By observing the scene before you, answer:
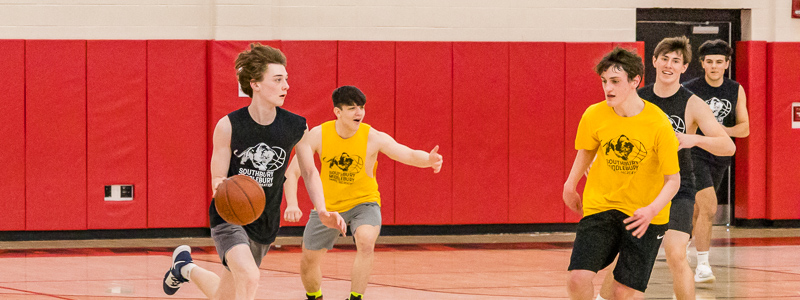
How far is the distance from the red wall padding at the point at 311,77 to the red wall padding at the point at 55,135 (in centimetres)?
214

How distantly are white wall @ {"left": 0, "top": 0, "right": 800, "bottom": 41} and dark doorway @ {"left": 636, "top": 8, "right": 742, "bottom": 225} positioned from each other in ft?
0.48

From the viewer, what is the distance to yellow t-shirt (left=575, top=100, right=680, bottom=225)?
4809mm

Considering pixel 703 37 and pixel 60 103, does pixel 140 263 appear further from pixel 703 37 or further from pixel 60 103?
pixel 703 37

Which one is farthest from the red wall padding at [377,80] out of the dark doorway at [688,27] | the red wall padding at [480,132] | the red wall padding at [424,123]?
the dark doorway at [688,27]

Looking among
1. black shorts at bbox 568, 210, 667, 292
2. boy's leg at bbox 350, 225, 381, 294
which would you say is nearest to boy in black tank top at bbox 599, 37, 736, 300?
black shorts at bbox 568, 210, 667, 292

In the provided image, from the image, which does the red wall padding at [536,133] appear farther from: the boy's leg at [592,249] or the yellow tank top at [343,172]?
the boy's leg at [592,249]

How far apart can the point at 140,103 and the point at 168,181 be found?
88 centimetres

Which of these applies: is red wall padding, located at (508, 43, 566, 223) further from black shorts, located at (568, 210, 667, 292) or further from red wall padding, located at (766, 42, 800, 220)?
black shorts, located at (568, 210, 667, 292)

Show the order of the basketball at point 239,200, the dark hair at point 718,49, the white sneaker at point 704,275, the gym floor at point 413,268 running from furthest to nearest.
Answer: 1. the dark hair at point 718,49
2. the white sneaker at point 704,275
3. the gym floor at point 413,268
4. the basketball at point 239,200

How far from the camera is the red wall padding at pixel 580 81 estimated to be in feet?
36.5

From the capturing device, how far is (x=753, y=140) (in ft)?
38.1

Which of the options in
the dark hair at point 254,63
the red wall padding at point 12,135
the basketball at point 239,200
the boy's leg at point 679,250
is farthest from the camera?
the red wall padding at point 12,135

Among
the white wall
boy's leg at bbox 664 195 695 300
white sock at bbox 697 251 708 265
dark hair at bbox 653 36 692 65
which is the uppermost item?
the white wall

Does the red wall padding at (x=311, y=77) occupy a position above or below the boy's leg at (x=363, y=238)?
above
